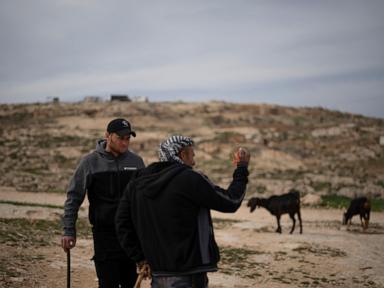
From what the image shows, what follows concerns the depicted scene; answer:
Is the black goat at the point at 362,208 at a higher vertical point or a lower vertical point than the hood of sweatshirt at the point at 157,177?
lower

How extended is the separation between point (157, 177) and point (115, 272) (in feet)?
4.46

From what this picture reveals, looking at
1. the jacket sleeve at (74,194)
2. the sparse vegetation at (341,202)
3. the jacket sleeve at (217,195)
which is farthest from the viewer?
the sparse vegetation at (341,202)

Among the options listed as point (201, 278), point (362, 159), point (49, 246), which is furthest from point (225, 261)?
point (362, 159)

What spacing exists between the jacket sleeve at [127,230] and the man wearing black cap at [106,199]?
2.09ft

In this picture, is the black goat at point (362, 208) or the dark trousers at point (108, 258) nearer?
the dark trousers at point (108, 258)

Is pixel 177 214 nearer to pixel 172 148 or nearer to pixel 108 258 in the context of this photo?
pixel 172 148

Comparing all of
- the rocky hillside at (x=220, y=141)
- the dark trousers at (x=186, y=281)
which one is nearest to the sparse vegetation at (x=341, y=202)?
the rocky hillside at (x=220, y=141)

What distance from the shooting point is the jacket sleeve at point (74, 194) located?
4422mm

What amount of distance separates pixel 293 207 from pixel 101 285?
10.7 m

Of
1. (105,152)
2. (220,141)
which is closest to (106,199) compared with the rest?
(105,152)

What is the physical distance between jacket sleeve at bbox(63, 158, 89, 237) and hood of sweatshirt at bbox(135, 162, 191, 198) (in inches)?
39.7

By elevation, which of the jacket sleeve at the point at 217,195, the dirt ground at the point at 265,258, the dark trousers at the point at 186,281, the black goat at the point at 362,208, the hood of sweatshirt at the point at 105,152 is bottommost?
the dirt ground at the point at 265,258

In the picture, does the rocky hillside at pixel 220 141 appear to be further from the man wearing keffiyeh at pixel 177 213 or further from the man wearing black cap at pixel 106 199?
the man wearing keffiyeh at pixel 177 213

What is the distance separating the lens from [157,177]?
3.48 meters
